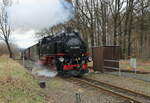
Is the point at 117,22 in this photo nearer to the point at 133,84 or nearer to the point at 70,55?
the point at 70,55

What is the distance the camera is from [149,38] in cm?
2733

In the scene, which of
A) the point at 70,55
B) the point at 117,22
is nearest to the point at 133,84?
the point at 70,55

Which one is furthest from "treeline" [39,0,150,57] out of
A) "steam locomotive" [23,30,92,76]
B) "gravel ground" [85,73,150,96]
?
"gravel ground" [85,73,150,96]

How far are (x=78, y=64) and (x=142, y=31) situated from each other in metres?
16.6

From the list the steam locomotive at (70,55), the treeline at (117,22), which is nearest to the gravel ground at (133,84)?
the steam locomotive at (70,55)

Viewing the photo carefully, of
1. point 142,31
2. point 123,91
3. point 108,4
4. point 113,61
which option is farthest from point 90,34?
point 123,91

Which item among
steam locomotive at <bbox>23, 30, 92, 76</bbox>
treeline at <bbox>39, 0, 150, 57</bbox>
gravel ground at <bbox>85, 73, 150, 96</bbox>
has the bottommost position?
gravel ground at <bbox>85, 73, 150, 96</bbox>

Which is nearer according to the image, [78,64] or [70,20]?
[78,64]

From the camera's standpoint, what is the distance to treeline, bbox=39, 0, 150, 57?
86.7 feet

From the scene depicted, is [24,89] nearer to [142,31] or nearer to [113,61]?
[113,61]

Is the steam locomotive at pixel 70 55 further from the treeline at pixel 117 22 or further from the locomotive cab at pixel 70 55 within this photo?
the treeline at pixel 117 22

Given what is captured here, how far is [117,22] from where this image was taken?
2942 centimetres

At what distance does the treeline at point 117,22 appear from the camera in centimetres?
2642

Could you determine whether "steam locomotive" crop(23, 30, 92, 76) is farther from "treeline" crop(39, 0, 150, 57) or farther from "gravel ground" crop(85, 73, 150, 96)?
"treeline" crop(39, 0, 150, 57)
